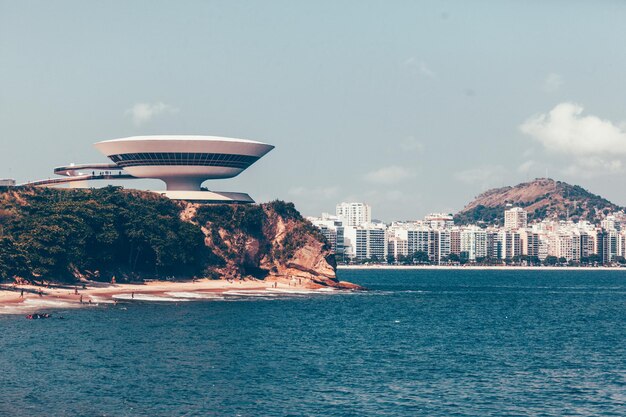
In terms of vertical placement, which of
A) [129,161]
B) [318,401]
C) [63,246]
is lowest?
[318,401]

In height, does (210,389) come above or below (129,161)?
below

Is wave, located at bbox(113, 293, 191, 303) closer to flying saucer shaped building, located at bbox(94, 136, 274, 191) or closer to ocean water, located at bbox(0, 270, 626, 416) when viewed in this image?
ocean water, located at bbox(0, 270, 626, 416)

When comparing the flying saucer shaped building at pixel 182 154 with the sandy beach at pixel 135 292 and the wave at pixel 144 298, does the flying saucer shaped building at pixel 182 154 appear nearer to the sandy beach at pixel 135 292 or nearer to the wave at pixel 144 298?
the sandy beach at pixel 135 292

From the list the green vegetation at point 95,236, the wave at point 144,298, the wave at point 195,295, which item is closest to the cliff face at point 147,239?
the green vegetation at point 95,236

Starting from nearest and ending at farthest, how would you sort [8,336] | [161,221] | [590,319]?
[8,336]
[590,319]
[161,221]

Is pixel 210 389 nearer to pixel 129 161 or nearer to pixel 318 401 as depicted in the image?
pixel 318 401

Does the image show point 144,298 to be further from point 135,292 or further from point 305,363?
point 305,363

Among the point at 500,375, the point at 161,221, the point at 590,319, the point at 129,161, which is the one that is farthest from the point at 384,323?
the point at 129,161

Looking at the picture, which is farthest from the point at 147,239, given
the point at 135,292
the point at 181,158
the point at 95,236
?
the point at 181,158

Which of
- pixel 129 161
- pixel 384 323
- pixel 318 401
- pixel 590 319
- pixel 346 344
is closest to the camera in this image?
pixel 318 401
